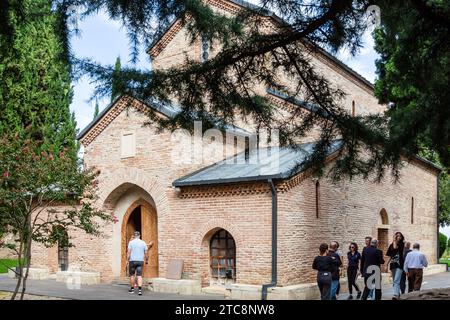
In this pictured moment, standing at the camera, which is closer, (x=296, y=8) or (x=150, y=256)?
(x=296, y=8)

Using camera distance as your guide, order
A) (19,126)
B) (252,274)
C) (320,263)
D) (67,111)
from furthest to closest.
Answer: (67,111), (19,126), (252,274), (320,263)

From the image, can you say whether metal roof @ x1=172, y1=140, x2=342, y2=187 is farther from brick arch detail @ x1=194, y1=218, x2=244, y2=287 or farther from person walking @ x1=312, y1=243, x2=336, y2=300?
person walking @ x1=312, y1=243, x2=336, y2=300

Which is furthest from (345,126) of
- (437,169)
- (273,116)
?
(437,169)

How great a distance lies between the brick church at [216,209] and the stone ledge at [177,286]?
0.11ft

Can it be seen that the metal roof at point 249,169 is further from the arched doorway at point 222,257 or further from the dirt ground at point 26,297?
the dirt ground at point 26,297

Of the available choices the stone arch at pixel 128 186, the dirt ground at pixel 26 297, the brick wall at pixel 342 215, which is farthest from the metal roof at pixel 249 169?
the dirt ground at pixel 26 297

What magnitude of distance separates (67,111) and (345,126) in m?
26.5

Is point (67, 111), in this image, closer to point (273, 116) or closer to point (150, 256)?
point (150, 256)

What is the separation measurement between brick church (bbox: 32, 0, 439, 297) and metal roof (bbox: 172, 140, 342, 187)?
4 centimetres

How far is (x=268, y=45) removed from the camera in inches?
255

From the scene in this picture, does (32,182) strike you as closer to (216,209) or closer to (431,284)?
(216,209)

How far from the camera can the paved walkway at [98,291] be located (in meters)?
13.9

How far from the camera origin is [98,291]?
15.3 metres

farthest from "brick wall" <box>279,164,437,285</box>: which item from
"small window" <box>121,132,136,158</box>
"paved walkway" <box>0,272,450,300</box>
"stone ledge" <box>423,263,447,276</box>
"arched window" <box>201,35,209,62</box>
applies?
"arched window" <box>201,35,209,62</box>
